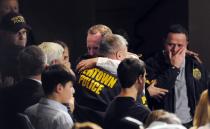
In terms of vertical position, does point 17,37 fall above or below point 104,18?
above

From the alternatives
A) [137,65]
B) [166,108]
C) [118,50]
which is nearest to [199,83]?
[166,108]

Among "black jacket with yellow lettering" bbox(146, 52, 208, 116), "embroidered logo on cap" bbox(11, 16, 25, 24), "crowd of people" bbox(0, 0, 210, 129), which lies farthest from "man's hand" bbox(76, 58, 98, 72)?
"black jacket with yellow lettering" bbox(146, 52, 208, 116)

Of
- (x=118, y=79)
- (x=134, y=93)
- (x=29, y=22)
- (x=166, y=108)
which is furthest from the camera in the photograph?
(x=29, y=22)

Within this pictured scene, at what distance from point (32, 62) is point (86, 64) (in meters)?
0.80

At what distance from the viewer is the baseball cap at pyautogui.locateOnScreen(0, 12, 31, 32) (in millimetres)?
7953

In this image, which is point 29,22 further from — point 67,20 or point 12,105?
point 12,105

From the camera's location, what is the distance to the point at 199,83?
8312mm

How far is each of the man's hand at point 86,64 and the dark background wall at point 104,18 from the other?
3.23 meters

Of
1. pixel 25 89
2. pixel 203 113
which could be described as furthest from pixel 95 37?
pixel 203 113

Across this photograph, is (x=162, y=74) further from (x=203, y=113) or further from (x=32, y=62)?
(x=203, y=113)

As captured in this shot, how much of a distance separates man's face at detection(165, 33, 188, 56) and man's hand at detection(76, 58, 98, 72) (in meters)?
0.96

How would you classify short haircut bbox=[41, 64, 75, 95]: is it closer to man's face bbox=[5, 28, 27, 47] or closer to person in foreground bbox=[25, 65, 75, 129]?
person in foreground bbox=[25, 65, 75, 129]

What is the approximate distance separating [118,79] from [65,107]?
717 mm

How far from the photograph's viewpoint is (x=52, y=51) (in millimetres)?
7797
